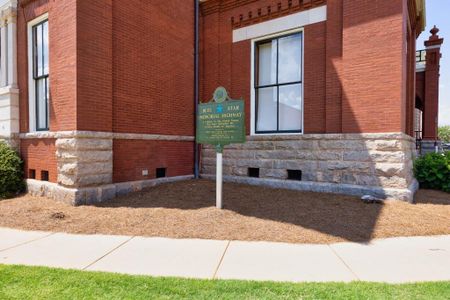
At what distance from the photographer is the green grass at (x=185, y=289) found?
3225mm

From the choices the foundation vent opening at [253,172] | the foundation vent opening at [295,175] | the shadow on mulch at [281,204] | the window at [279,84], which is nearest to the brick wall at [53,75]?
the shadow on mulch at [281,204]

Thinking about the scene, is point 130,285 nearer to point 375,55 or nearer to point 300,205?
point 300,205

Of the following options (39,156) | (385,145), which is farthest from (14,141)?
(385,145)

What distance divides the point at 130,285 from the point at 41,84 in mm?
8055

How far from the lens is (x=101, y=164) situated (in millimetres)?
7781

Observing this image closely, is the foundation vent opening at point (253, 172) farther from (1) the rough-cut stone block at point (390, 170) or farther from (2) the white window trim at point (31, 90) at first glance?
(2) the white window trim at point (31, 90)

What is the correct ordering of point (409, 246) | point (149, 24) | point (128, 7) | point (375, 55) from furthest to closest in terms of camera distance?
point (149, 24), point (128, 7), point (375, 55), point (409, 246)

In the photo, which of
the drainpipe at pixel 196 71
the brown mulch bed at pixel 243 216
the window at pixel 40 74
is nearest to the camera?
the brown mulch bed at pixel 243 216

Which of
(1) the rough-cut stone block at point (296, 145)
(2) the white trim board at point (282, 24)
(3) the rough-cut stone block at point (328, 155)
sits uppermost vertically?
(2) the white trim board at point (282, 24)

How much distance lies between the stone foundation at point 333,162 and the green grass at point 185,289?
451cm

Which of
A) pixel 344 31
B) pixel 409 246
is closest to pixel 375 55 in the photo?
pixel 344 31

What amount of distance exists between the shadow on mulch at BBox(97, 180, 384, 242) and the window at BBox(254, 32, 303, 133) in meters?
A: 2.29

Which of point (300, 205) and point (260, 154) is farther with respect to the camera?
point (260, 154)

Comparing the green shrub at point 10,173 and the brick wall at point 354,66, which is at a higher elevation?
the brick wall at point 354,66
